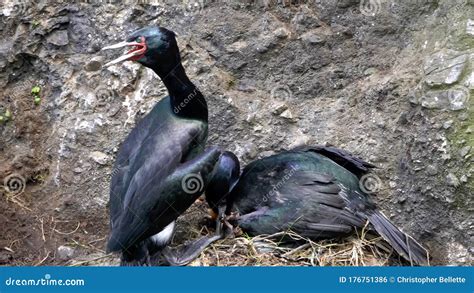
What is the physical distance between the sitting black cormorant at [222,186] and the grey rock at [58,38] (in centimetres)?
133

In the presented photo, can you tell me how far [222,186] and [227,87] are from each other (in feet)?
2.72

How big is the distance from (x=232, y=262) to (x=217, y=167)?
21.3 inches

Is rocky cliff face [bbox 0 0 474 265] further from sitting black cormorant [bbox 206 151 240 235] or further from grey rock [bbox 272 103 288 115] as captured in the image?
sitting black cormorant [bbox 206 151 240 235]

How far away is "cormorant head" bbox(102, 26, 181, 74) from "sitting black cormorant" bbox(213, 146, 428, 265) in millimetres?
843

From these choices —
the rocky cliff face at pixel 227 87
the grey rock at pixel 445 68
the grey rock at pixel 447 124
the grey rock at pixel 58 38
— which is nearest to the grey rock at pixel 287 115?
the rocky cliff face at pixel 227 87

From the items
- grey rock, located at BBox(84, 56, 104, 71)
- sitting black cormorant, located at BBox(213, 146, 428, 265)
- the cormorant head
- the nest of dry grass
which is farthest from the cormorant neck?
grey rock, located at BBox(84, 56, 104, 71)

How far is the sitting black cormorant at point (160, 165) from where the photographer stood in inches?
179

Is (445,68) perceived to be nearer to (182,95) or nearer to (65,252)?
(182,95)

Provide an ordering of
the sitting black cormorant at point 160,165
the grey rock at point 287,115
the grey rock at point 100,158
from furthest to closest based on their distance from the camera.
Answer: the grey rock at point 287,115, the grey rock at point 100,158, the sitting black cormorant at point 160,165

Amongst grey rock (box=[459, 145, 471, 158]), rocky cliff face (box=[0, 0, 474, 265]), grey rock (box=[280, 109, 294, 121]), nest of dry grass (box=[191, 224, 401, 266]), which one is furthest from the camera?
grey rock (box=[280, 109, 294, 121])

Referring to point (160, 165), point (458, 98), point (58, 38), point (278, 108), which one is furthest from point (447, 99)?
point (58, 38)

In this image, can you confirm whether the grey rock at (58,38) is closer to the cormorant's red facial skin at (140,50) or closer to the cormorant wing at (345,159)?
the cormorant's red facial skin at (140,50)

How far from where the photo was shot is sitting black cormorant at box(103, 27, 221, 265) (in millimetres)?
4559

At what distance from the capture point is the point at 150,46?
4.65 metres
